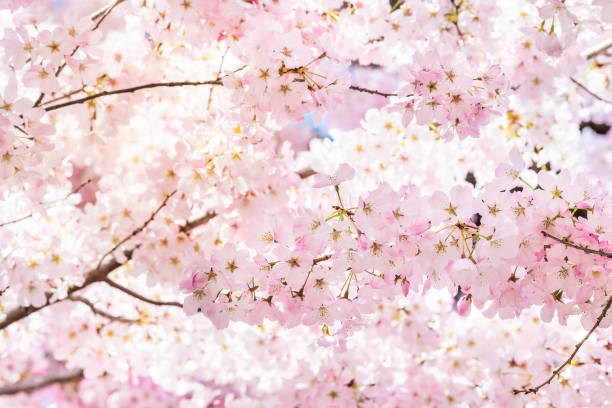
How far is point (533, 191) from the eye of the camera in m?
1.74

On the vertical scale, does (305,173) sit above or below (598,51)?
above

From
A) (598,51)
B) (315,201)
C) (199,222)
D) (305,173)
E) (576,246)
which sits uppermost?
(199,222)

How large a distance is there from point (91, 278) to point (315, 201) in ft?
3.98

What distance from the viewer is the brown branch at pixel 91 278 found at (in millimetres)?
2619

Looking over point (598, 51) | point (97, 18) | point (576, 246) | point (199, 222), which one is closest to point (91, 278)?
point (199, 222)

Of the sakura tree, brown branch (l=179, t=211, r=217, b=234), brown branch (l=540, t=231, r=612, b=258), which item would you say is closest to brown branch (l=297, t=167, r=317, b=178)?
the sakura tree

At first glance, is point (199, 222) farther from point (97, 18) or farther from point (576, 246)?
point (576, 246)

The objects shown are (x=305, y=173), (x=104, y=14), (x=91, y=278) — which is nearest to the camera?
(x=104, y=14)

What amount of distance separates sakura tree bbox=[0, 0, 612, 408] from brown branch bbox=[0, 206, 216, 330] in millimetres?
12

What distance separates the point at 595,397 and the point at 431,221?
66.8 inches

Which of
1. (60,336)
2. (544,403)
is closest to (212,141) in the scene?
(60,336)

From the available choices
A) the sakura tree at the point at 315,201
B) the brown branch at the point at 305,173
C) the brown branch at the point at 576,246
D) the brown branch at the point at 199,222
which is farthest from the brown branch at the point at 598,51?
the brown branch at the point at 199,222

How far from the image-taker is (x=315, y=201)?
10.6 ft

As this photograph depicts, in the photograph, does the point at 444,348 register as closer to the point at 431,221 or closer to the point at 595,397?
the point at 595,397
